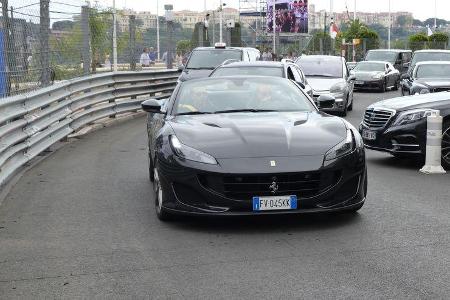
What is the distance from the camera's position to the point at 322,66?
72.0 ft

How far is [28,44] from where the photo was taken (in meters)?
11.8

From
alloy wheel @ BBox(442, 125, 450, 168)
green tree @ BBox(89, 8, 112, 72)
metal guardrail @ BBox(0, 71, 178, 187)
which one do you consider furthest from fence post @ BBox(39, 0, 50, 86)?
alloy wheel @ BBox(442, 125, 450, 168)

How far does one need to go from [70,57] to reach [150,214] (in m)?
8.71

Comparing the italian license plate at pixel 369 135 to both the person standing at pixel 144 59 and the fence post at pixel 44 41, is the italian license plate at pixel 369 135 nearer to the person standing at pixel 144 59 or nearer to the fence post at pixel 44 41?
the fence post at pixel 44 41

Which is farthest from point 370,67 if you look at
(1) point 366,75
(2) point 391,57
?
(2) point 391,57

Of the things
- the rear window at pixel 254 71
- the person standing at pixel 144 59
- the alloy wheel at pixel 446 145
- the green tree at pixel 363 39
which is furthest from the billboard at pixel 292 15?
the alloy wheel at pixel 446 145

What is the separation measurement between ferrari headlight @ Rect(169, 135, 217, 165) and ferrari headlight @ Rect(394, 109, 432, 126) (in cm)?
489

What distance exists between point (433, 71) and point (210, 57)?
6305mm

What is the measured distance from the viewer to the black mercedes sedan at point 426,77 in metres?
18.5

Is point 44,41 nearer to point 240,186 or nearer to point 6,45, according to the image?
point 6,45

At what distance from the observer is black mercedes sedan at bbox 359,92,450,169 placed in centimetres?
1073

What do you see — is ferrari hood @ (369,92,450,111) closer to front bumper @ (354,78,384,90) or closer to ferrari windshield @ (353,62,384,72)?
front bumper @ (354,78,384,90)

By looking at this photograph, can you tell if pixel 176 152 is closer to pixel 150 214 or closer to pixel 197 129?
pixel 197 129

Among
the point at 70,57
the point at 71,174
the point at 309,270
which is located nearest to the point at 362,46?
the point at 70,57
